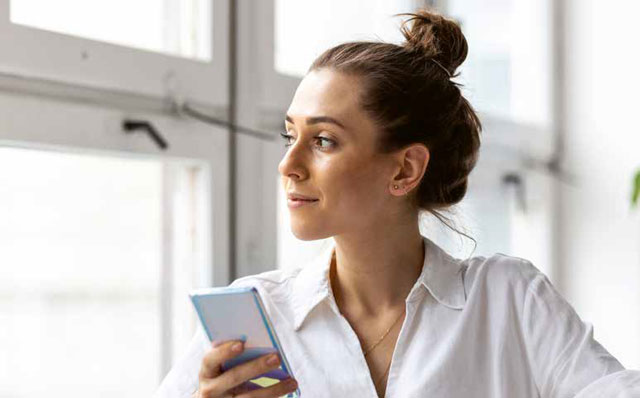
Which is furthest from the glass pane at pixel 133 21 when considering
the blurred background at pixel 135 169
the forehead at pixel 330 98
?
the forehead at pixel 330 98

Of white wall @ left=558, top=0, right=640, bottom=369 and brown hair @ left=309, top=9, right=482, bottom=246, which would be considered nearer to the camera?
brown hair @ left=309, top=9, right=482, bottom=246

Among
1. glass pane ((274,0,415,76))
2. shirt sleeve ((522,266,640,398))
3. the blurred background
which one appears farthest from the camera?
glass pane ((274,0,415,76))

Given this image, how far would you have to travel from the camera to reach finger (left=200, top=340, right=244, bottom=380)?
3.79 feet

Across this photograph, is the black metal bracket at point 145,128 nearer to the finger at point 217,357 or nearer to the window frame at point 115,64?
the window frame at point 115,64

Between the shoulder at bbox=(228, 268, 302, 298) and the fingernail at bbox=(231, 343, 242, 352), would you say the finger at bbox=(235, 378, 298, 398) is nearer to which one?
the fingernail at bbox=(231, 343, 242, 352)

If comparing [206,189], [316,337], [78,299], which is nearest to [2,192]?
[78,299]

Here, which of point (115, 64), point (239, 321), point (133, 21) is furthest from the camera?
point (133, 21)

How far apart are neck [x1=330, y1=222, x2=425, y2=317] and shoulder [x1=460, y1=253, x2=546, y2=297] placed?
0.08m

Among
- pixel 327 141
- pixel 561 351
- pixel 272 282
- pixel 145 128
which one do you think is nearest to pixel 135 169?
pixel 145 128

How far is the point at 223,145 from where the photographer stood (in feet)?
6.03

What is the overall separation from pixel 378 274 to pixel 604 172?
5.81 ft

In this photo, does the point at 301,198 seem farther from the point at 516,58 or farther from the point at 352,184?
the point at 516,58

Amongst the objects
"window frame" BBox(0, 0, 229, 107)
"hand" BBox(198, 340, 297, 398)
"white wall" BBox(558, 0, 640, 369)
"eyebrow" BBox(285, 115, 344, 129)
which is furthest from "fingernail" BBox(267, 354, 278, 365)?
"white wall" BBox(558, 0, 640, 369)

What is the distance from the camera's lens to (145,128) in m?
1.67
